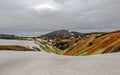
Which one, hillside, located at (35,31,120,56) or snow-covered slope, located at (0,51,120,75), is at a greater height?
snow-covered slope, located at (0,51,120,75)

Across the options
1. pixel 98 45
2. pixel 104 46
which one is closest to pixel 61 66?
pixel 104 46

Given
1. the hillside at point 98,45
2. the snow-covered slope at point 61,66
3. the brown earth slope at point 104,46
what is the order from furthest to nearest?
the hillside at point 98,45
the brown earth slope at point 104,46
the snow-covered slope at point 61,66

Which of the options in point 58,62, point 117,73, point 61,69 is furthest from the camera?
point 58,62

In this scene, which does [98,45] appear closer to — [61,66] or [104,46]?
[104,46]

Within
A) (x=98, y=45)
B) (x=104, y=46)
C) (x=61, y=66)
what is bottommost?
(x=98, y=45)

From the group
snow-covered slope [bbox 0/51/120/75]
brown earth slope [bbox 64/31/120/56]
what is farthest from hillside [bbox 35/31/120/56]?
snow-covered slope [bbox 0/51/120/75]

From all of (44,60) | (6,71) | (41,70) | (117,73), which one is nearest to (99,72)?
(117,73)

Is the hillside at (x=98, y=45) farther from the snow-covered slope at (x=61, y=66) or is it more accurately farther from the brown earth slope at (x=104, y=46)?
the snow-covered slope at (x=61, y=66)

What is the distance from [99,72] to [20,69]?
5512mm

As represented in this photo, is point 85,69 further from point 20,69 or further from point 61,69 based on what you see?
point 20,69

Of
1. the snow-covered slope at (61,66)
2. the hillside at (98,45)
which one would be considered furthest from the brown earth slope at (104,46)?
the snow-covered slope at (61,66)

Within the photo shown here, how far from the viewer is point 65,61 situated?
19.3m

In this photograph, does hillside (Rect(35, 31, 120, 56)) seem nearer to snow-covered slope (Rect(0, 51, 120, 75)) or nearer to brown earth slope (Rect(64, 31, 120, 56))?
brown earth slope (Rect(64, 31, 120, 56))

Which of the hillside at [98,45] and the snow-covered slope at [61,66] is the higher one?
the snow-covered slope at [61,66]
